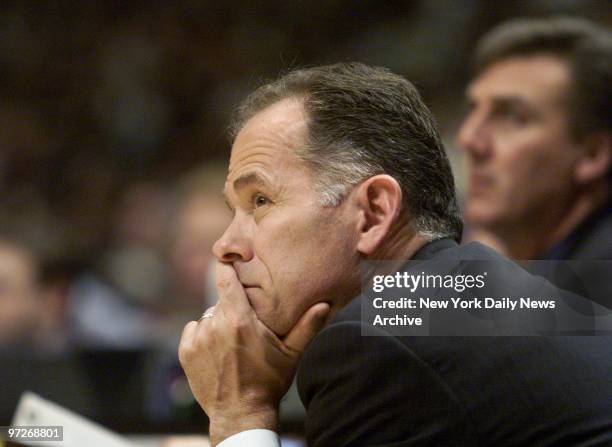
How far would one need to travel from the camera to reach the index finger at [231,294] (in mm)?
1761

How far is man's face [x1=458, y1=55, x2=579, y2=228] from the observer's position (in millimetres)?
3205

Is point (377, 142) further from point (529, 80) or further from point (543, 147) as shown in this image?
point (529, 80)

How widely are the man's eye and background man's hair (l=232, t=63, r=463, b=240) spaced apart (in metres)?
0.11

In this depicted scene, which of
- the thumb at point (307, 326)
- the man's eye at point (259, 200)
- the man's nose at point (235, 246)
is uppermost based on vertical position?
the man's eye at point (259, 200)

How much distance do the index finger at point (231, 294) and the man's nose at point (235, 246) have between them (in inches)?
0.8

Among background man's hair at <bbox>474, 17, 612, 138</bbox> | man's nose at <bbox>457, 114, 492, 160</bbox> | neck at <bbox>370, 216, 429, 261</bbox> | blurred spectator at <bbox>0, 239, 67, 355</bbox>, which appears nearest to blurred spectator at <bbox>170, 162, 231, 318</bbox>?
blurred spectator at <bbox>0, 239, 67, 355</bbox>

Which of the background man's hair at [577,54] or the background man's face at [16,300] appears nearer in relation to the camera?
the background man's hair at [577,54]

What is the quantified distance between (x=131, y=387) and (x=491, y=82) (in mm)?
1628

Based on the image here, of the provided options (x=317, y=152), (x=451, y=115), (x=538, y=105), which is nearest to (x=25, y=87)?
(x=451, y=115)

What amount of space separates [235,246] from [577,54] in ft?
6.49

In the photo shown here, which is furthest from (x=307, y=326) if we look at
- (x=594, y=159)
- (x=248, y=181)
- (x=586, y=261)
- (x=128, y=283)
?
(x=128, y=283)

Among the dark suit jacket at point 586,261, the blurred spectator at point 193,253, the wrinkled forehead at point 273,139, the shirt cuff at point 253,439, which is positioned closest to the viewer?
the shirt cuff at point 253,439

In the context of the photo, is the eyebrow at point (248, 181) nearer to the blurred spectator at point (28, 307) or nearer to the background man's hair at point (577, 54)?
the background man's hair at point (577, 54)

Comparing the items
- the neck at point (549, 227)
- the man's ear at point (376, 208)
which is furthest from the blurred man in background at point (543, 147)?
the man's ear at point (376, 208)
